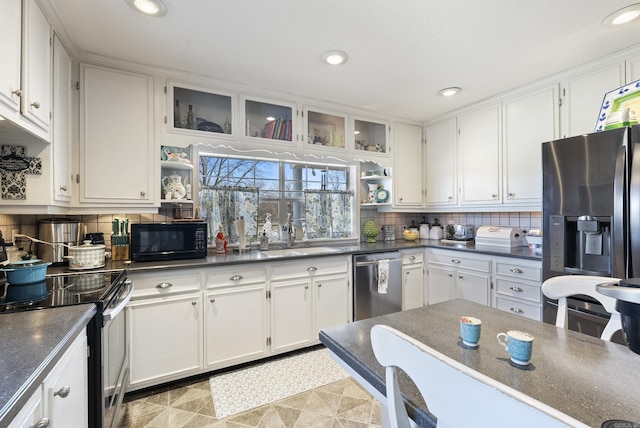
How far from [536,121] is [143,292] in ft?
11.4

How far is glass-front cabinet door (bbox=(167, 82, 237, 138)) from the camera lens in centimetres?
243

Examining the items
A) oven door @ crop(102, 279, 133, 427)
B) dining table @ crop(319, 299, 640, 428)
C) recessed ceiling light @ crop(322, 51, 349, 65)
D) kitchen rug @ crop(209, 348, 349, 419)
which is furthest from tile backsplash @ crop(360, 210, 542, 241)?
oven door @ crop(102, 279, 133, 427)

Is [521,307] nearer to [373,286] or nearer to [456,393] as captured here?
[373,286]

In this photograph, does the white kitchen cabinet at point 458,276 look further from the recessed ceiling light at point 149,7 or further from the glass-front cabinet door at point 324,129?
the recessed ceiling light at point 149,7

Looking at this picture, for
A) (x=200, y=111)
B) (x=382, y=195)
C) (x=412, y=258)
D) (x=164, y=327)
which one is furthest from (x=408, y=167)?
(x=164, y=327)

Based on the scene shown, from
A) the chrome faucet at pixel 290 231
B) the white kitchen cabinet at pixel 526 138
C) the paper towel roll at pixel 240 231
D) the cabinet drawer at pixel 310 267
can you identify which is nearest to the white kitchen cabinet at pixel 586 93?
the white kitchen cabinet at pixel 526 138

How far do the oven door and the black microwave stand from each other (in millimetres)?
340

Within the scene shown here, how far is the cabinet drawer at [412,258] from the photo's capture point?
321 centimetres

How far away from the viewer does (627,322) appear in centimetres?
52

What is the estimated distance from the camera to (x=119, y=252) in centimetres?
221

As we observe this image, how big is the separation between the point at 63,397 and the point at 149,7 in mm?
1900

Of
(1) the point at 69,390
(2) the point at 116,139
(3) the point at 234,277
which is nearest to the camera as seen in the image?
(1) the point at 69,390

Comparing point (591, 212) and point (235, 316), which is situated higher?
point (591, 212)

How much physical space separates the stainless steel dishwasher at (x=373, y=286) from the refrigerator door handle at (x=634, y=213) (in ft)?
5.64
